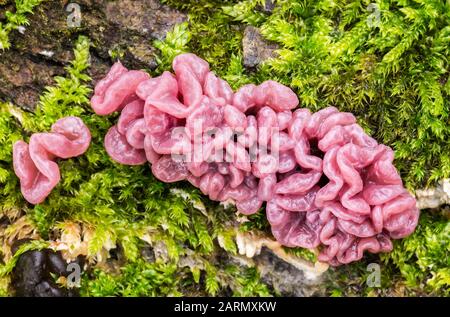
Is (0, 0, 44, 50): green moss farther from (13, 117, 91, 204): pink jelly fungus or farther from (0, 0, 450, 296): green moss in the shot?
(13, 117, 91, 204): pink jelly fungus

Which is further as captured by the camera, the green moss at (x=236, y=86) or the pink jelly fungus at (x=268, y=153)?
the green moss at (x=236, y=86)

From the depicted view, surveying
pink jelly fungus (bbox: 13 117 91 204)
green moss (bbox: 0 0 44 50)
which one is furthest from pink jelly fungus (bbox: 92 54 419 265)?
green moss (bbox: 0 0 44 50)

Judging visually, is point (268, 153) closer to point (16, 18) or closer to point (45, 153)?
point (45, 153)

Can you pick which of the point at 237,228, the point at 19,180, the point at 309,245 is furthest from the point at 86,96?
the point at 309,245

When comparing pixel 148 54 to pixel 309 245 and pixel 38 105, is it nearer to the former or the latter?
pixel 38 105

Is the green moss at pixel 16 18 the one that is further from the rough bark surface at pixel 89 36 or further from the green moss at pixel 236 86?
the green moss at pixel 236 86

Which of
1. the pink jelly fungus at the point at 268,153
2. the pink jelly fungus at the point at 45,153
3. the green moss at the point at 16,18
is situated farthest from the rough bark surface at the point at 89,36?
the pink jelly fungus at the point at 45,153
